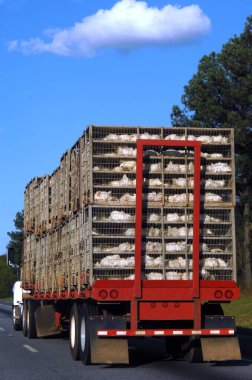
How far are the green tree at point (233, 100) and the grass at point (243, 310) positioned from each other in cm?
715

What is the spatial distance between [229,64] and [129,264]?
3629 cm

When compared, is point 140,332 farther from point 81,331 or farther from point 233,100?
point 233,100

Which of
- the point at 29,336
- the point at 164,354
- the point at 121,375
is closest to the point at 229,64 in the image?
the point at 29,336

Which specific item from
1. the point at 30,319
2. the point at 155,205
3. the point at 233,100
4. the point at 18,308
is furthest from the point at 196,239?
the point at 233,100

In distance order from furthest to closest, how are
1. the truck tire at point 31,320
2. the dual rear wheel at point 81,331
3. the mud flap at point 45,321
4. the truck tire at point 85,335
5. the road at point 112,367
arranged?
the truck tire at point 31,320
the mud flap at point 45,321
the dual rear wheel at point 81,331
the truck tire at point 85,335
the road at point 112,367

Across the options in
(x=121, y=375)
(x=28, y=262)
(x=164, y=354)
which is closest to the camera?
(x=121, y=375)

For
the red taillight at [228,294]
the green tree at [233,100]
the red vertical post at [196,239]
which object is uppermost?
the green tree at [233,100]

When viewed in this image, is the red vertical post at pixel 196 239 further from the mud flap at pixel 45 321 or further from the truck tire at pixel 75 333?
the mud flap at pixel 45 321

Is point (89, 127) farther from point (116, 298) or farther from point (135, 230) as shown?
point (116, 298)

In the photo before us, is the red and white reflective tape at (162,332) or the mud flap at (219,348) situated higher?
the red and white reflective tape at (162,332)

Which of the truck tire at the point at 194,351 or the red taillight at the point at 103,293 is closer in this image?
→ the red taillight at the point at 103,293

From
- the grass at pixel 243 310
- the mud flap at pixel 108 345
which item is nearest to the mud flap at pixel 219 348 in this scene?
the mud flap at pixel 108 345

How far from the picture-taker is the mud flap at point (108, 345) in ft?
48.6

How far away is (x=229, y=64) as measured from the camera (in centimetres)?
4994
